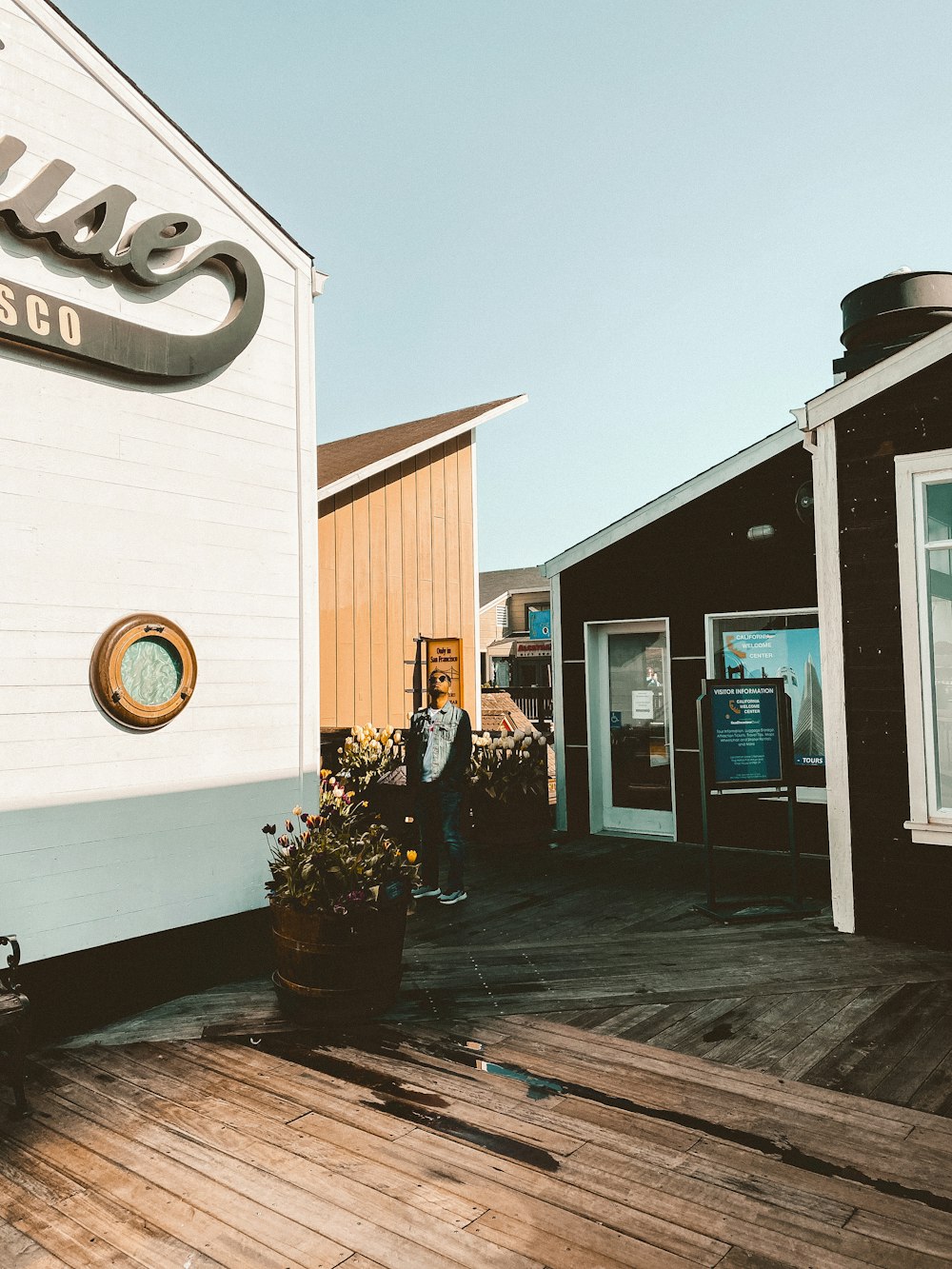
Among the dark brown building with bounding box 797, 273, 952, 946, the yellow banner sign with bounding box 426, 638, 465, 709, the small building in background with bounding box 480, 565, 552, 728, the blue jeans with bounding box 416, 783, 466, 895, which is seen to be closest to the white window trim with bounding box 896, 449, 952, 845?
the dark brown building with bounding box 797, 273, 952, 946

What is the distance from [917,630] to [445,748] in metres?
3.46

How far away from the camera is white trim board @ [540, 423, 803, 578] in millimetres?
8641

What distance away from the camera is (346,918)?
4.44 meters

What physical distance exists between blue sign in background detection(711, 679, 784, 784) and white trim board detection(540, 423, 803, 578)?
2.79m

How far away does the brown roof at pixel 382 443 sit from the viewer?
11.7 metres

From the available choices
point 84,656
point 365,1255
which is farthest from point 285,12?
point 365,1255

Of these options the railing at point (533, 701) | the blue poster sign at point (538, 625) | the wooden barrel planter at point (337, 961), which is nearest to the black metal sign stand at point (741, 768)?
the wooden barrel planter at point (337, 961)

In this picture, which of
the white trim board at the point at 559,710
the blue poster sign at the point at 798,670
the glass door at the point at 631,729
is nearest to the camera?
the blue poster sign at the point at 798,670

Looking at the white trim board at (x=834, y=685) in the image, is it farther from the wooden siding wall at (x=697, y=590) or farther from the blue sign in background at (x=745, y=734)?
the wooden siding wall at (x=697, y=590)

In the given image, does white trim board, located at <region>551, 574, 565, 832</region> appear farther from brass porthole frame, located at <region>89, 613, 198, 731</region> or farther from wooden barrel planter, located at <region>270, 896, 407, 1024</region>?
brass porthole frame, located at <region>89, 613, 198, 731</region>

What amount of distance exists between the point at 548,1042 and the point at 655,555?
603cm

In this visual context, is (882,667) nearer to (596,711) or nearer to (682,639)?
(682,639)

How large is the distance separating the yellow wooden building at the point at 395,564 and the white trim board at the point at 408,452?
0.02 m

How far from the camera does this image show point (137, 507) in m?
4.80
